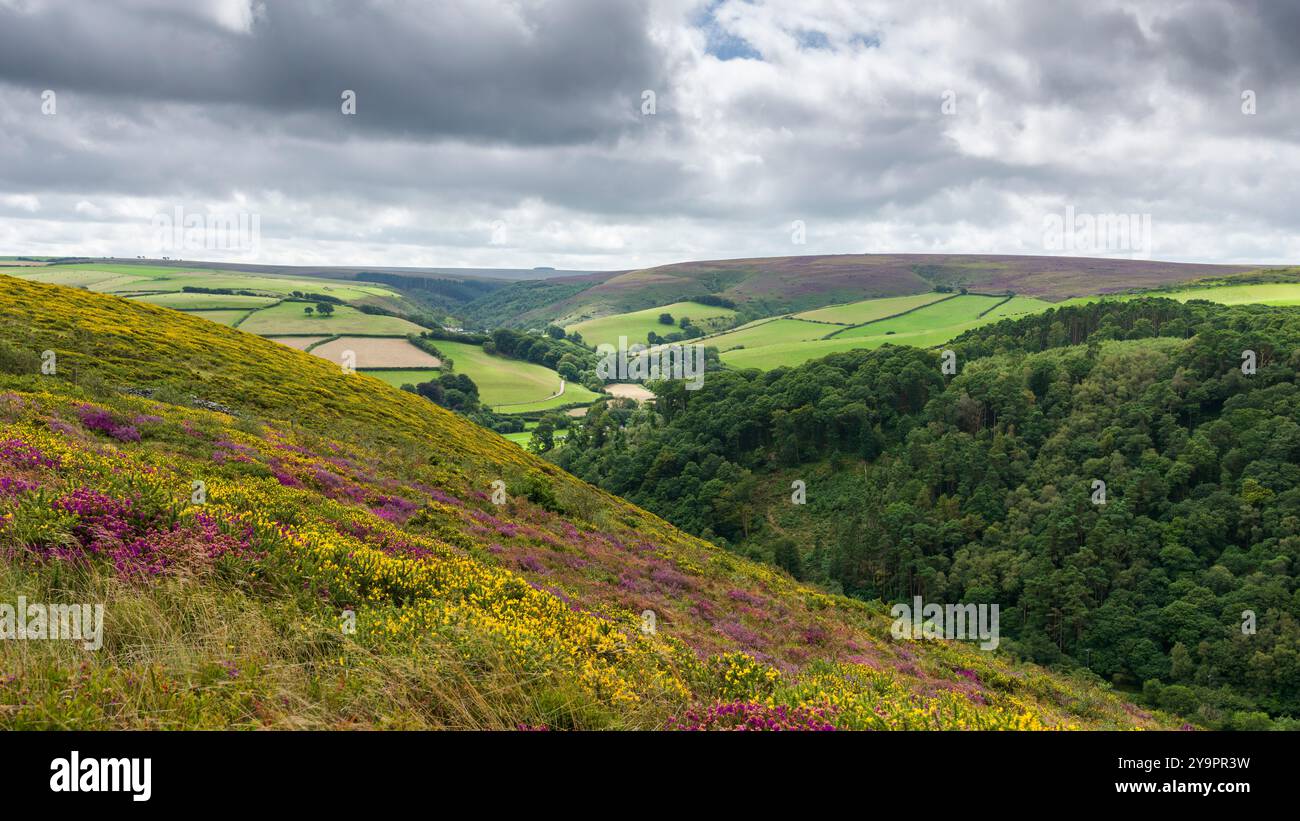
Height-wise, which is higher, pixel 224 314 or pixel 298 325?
pixel 224 314

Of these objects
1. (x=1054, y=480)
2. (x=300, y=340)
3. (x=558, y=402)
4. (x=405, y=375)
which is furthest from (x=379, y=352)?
(x=1054, y=480)

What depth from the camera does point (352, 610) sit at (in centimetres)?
787

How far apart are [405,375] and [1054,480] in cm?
14017

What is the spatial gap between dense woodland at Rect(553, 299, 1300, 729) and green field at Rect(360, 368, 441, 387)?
46.2 m

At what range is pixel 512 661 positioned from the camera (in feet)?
21.5

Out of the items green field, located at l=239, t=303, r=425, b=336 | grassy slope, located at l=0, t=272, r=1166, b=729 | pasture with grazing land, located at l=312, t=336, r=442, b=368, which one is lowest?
grassy slope, located at l=0, t=272, r=1166, b=729

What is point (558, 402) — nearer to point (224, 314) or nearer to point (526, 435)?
point (526, 435)

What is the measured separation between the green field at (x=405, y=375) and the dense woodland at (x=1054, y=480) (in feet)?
151

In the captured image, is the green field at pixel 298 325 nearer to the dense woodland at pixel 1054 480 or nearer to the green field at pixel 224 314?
the green field at pixel 224 314

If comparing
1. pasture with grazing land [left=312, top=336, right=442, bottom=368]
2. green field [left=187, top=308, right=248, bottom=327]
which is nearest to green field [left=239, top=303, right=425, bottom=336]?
green field [left=187, top=308, right=248, bottom=327]

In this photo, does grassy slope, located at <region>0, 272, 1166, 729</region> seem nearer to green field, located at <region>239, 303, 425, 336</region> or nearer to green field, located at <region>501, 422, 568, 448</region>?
green field, located at <region>501, 422, 568, 448</region>

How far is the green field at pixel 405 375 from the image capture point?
149375mm

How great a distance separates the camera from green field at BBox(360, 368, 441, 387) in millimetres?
149375
